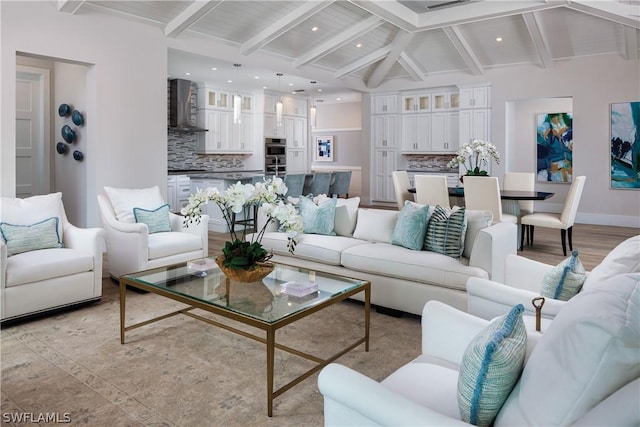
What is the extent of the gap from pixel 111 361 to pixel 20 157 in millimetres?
5575

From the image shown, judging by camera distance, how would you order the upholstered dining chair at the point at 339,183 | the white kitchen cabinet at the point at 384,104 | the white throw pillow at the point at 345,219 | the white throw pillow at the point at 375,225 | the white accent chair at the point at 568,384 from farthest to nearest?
1. the white kitchen cabinet at the point at 384,104
2. the upholstered dining chair at the point at 339,183
3. the white throw pillow at the point at 345,219
4. the white throw pillow at the point at 375,225
5. the white accent chair at the point at 568,384

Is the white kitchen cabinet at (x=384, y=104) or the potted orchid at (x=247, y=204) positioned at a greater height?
the white kitchen cabinet at (x=384, y=104)

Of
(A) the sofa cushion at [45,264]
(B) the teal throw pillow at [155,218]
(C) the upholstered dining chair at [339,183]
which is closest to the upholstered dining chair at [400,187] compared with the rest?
(C) the upholstered dining chair at [339,183]

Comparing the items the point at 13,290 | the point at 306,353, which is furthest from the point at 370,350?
the point at 13,290

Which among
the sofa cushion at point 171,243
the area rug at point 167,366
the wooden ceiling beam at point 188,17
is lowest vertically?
the area rug at point 167,366

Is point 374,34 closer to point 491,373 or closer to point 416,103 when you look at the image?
point 416,103

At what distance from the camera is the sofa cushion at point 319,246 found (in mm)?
3971

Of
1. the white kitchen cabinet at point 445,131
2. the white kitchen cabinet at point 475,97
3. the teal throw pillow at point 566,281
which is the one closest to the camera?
the teal throw pillow at point 566,281

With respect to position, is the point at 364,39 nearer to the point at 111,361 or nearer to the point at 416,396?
the point at 111,361

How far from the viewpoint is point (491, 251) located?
325 cm

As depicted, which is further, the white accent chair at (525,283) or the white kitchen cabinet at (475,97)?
the white kitchen cabinet at (475,97)

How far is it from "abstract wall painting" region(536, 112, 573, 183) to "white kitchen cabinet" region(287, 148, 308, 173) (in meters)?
5.50

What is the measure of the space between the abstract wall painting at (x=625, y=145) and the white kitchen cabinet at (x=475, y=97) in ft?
7.22

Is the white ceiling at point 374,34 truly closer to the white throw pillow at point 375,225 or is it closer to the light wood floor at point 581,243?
the light wood floor at point 581,243
